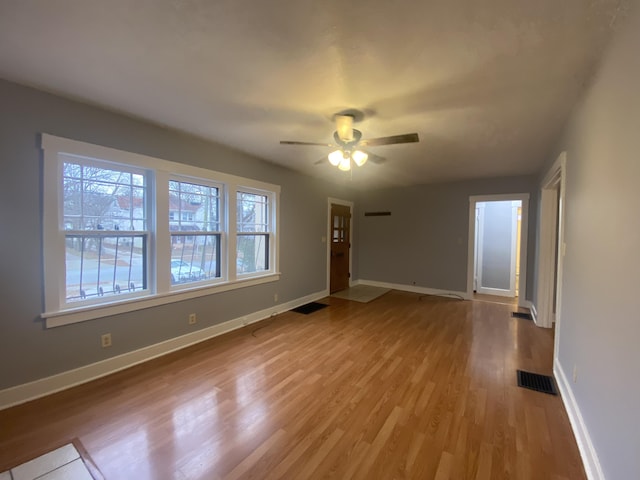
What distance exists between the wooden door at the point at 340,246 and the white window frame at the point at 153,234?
5.76ft

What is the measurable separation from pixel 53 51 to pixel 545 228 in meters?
5.32

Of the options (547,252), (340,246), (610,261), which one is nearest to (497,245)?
(547,252)

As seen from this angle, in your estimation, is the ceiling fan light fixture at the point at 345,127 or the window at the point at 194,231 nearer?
the ceiling fan light fixture at the point at 345,127

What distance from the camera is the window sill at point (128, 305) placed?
7.52 feet

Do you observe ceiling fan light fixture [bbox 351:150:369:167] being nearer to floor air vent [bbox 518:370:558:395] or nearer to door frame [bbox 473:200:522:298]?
floor air vent [bbox 518:370:558:395]

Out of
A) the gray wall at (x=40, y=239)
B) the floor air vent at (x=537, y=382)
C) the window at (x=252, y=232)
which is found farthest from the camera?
the window at (x=252, y=232)

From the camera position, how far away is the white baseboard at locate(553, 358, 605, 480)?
1.50 m

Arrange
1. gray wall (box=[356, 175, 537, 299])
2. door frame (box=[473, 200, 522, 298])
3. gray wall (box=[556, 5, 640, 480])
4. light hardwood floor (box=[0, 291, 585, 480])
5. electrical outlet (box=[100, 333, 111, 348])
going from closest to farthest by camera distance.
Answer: gray wall (box=[556, 5, 640, 480]) < light hardwood floor (box=[0, 291, 585, 480]) < electrical outlet (box=[100, 333, 111, 348]) < gray wall (box=[356, 175, 537, 299]) < door frame (box=[473, 200, 522, 298])

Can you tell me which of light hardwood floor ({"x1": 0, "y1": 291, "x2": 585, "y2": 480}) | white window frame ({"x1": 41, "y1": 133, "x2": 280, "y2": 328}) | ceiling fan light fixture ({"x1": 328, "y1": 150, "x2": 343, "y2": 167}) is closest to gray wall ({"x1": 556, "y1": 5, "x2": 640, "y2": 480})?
light hardwood floor ({"x1": 0, "y1": 291, "x2": 585, "y2": 480})

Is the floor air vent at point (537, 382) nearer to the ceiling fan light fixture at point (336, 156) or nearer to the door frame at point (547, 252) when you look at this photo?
the door frame at point (547, 252)

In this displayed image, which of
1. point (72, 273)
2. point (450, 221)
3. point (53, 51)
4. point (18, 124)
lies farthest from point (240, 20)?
point (450, 221)

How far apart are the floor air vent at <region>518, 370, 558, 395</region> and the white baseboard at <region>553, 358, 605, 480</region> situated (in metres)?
0.06

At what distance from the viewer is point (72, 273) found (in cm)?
243

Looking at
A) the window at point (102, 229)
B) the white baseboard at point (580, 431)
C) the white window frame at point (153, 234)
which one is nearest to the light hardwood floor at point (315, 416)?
the white baseboard at point (580, 431)
